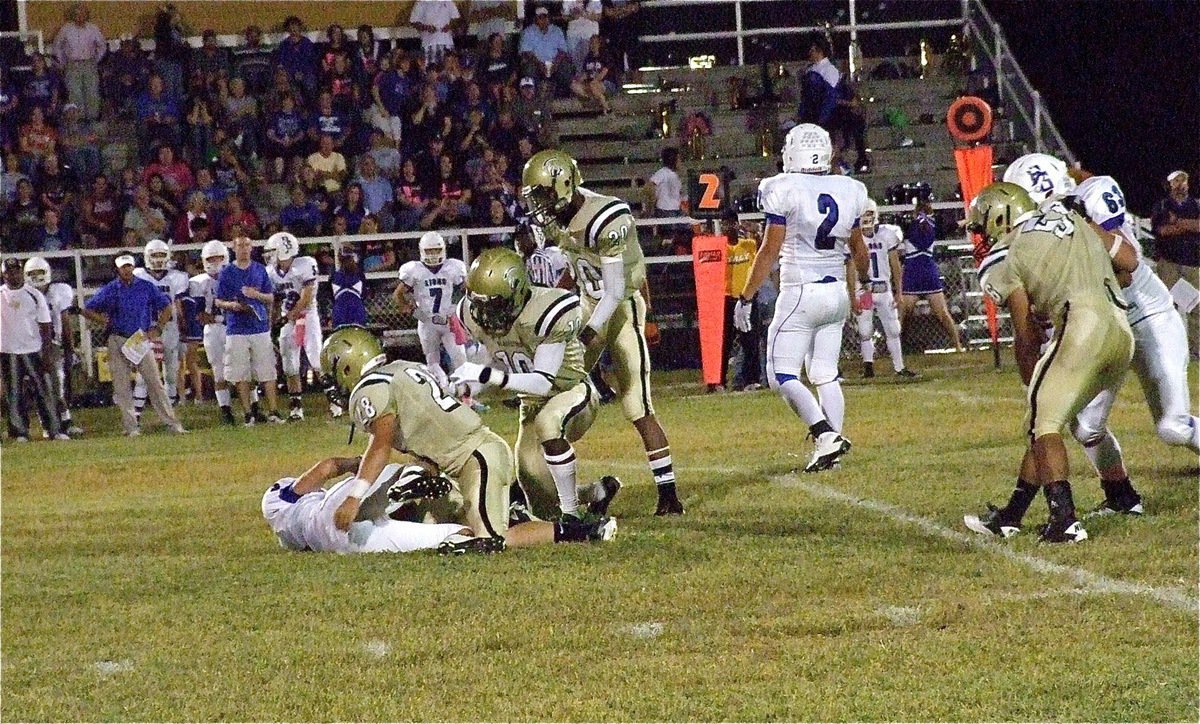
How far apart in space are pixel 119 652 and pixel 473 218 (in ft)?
44.0

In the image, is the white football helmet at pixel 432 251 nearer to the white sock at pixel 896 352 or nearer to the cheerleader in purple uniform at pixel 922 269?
the white sock at pixel 896 352

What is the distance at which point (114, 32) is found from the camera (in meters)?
Answer: 22.4

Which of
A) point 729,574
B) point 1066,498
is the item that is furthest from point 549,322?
point 1066,498

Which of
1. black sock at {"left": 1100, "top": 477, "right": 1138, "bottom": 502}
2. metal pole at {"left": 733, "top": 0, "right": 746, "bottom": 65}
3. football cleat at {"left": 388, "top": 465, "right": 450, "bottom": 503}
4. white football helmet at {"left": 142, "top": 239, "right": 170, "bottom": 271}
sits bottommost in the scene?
black sock at {"left": 1100, "top": 477, "right": 1138, "bottom": 502}

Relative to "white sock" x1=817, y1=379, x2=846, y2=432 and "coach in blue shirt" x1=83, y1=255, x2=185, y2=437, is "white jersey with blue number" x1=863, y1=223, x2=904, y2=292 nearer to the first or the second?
"coach in blue shirt" x1=83, y1=255, x2=185, y2=437

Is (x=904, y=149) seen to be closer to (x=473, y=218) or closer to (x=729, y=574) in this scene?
(x=473, y=218)

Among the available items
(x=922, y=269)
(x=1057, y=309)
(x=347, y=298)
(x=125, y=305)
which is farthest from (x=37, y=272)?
(x=1057, y=309)

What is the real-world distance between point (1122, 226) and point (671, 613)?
108 inches

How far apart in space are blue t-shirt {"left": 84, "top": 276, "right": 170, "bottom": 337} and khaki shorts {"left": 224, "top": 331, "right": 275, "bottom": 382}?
2.56 feet

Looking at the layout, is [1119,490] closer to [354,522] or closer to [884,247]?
[354,522]

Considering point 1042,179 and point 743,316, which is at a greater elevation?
point 1042,179

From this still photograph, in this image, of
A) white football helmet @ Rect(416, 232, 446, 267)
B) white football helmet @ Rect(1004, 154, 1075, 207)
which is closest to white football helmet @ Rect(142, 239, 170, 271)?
white football helmet @ Rect(416, 232, 446, 267)

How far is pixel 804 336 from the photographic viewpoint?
8992 millimetres

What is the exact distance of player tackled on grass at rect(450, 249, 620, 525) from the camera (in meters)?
7.23
